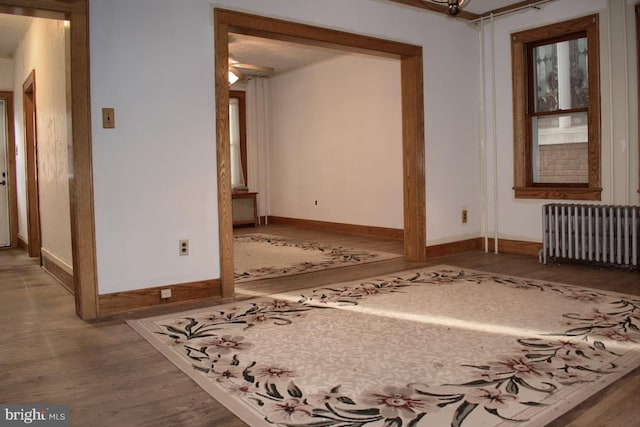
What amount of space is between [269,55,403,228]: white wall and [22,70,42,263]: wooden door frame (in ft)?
14.2

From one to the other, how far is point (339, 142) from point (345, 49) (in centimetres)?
350

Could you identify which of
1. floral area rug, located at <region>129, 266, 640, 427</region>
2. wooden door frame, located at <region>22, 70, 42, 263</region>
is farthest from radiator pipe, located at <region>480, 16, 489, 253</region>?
wooden door frame, located at <region>22, 70, 42, 263</region>

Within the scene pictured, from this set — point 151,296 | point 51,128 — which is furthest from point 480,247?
point 51,128

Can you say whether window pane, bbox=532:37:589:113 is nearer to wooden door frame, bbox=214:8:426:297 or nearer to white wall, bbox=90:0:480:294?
wooden door frame, bbox=214:8:426:297

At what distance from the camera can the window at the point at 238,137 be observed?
1016cm

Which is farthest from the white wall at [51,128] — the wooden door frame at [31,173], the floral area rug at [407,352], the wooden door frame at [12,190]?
the floral area rug at [407,352]

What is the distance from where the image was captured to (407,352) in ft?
9.43

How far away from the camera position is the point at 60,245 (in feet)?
16.8

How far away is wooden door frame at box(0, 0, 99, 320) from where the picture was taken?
11.9 feet

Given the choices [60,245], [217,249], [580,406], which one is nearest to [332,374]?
[580,406]

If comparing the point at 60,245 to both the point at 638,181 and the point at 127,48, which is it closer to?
the point at 127,48

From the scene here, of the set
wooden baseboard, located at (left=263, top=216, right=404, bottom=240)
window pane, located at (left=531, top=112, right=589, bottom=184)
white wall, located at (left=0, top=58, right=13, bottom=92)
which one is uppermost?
white wall, located at (left=0, top=58, right=13, bottom=92)

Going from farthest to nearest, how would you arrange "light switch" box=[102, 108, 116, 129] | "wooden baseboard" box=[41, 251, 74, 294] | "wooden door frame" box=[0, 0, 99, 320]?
1. "wooden baseboard" box=[41, 251, 74, 294]
2. "light switch" box=[102, 108, 116, 129]
3. "wooden door frame" box=[0, 0, 99, 320]

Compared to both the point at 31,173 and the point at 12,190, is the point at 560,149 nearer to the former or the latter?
the point at 31,173
